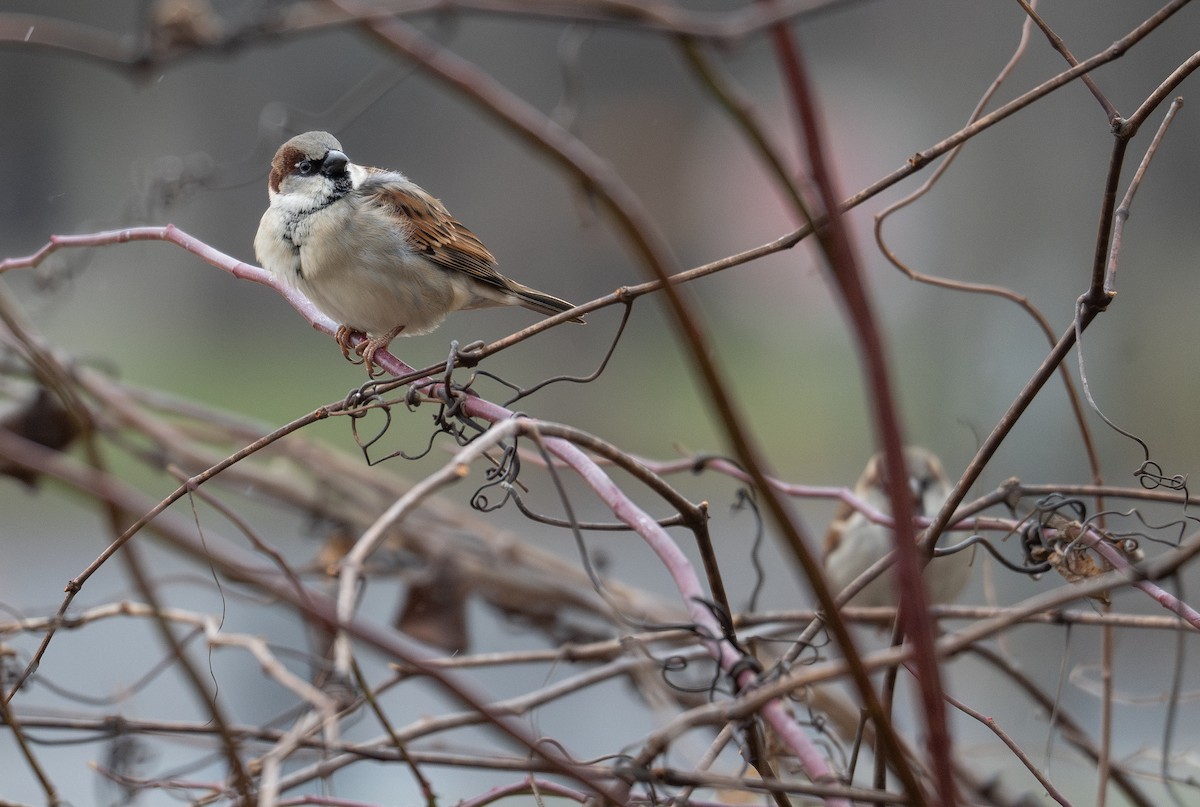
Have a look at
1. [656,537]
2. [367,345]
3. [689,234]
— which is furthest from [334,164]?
[689,234]

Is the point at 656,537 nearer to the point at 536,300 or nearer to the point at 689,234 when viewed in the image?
the point at 536,300

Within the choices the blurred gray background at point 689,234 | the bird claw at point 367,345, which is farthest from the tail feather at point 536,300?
the blurred gray background at point 689,234

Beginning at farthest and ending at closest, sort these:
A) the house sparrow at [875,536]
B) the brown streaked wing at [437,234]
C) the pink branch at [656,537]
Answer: the house sparrow at [875,536] → the brown streaked wing at [437,234] → the pink branch at [656,537]

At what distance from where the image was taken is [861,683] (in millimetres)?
624

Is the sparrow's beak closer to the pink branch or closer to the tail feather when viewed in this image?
the tail feather

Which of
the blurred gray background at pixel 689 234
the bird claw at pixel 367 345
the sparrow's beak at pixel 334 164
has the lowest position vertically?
the bird claw at pixel 367 345

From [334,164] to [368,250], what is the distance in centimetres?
19

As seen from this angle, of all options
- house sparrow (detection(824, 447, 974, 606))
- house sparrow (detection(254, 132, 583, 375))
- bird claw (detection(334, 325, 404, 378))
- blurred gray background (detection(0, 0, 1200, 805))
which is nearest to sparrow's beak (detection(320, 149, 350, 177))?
house sparrow (detection(254, 132, 583, 375))

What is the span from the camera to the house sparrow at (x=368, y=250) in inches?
85.2

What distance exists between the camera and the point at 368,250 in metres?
2.22

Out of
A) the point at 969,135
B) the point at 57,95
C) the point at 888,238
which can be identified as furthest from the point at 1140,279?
the point at 57,95

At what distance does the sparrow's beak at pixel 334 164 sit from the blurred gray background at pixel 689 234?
3.29 m

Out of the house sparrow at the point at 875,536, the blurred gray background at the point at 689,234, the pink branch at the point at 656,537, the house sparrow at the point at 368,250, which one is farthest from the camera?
the blurred gray background at the point at 689,234

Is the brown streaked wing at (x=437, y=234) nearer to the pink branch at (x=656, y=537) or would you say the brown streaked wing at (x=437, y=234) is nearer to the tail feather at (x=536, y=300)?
the tail feather at (x=536, y=300)
